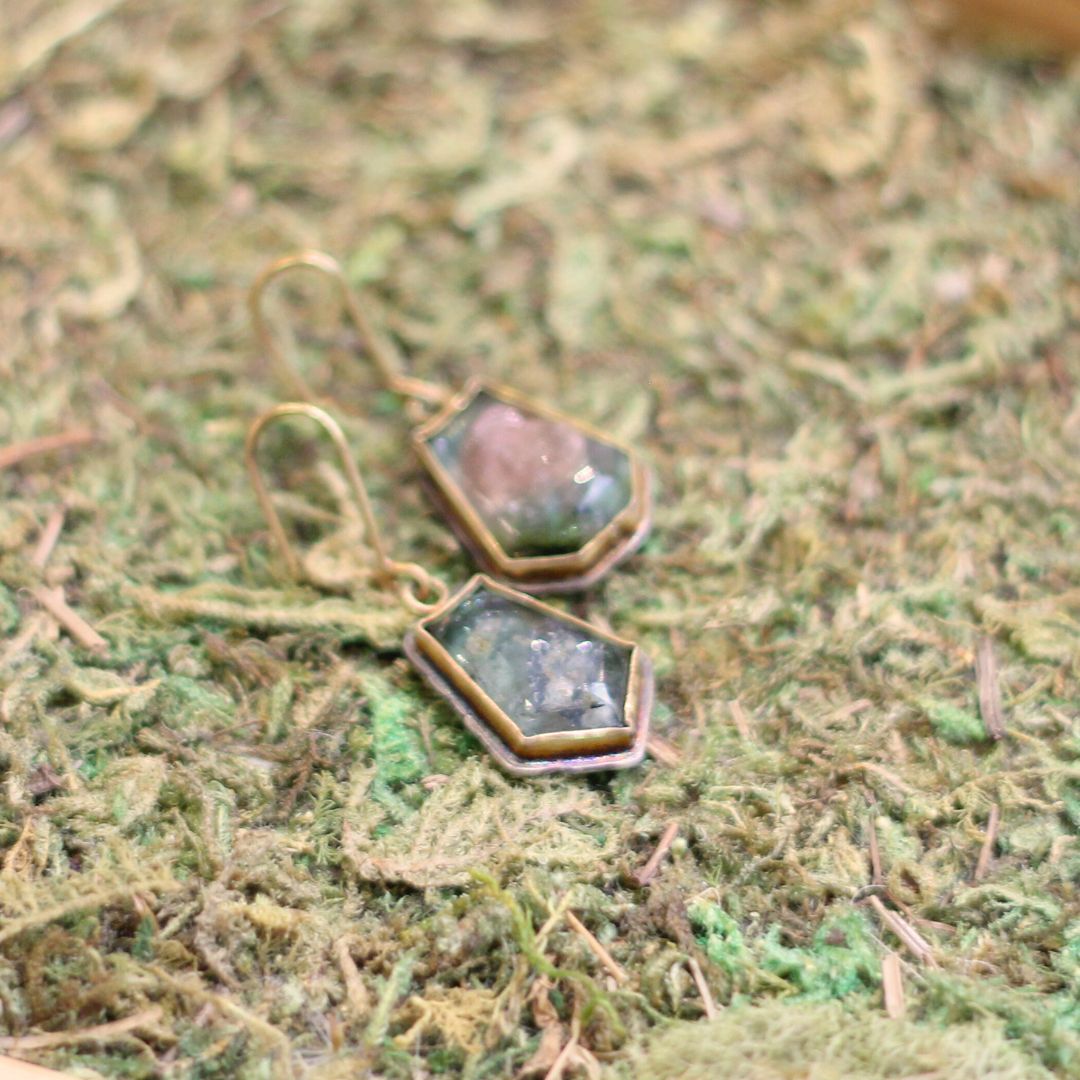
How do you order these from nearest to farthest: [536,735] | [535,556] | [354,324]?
[536,735] → [535,556] → [354,324]

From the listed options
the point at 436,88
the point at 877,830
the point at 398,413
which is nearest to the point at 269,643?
the point at 398,413

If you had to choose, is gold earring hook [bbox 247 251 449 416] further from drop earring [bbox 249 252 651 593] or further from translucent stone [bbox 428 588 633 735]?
translucent stone [bbox 428 588 633 735]

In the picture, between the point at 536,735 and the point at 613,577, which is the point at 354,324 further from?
the point at 536,735

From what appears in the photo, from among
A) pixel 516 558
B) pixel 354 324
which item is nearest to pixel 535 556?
pixel 516 558

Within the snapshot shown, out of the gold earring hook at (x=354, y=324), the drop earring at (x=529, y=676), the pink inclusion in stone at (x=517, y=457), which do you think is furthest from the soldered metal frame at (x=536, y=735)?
the gold earring hook at (x=354, y=324)

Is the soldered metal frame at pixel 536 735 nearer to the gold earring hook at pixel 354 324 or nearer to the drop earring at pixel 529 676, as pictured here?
the drop earring at pixel 529 676

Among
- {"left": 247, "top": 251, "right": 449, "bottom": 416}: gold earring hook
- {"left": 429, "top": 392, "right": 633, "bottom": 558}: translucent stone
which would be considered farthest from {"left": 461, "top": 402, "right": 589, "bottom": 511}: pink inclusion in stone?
{"left": 247, "top": 251, "right": 449, "bottom": 416}: gold earring hook
